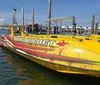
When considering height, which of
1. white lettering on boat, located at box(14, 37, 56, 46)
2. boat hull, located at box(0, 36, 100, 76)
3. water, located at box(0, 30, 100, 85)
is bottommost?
water, located at box(0, 30, 100, 85)

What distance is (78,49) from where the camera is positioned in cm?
1088

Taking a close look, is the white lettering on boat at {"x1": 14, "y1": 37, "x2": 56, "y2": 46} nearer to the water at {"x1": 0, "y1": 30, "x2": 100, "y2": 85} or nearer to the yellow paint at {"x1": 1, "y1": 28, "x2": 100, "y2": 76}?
the yellow paint at {"x1": 1, "y1": 28, "x2": 100, "y2": 76}

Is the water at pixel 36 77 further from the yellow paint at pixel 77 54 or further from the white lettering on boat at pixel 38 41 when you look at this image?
the white lettering on boat at pixel 38 41

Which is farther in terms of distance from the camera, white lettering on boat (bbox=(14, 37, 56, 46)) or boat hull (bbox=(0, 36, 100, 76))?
white lettering on boat (bbox=(14, 37, 56, 46))

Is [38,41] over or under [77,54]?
over

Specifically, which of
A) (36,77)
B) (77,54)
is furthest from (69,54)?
(36,77)

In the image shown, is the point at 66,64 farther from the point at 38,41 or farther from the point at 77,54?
the point at 38,41

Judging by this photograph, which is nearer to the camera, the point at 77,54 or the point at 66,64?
the point at 77,54

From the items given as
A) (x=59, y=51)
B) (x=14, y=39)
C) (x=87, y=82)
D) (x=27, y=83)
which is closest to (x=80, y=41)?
(x=59, y=51)

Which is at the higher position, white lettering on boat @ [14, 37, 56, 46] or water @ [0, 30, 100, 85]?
white lettering on boat @ [14, 37, 56, 46]

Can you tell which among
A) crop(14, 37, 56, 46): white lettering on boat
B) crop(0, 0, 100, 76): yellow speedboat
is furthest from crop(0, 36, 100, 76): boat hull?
crop(14, 37, 56, 46): white lettering on boat

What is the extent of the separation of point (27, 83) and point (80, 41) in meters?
3.29

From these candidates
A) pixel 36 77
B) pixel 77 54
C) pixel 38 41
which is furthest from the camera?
pixel 38 41

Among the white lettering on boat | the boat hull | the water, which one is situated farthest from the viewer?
the white lettering on boat
